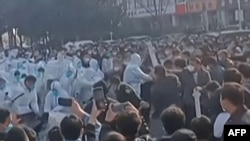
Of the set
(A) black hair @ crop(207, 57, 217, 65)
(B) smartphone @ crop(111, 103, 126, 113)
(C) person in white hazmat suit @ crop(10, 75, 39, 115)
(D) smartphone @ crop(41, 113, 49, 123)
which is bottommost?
(D) smartphone @ crop(41, 113, 49, 123)

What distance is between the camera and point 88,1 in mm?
50688

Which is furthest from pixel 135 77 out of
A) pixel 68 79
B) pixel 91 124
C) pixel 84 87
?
pixel 91 124

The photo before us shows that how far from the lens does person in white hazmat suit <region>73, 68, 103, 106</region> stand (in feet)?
39.9

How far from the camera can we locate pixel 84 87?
1260 centimetres

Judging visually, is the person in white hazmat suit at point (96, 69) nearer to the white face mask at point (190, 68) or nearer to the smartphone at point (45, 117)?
the white face mask at point (190, 68)

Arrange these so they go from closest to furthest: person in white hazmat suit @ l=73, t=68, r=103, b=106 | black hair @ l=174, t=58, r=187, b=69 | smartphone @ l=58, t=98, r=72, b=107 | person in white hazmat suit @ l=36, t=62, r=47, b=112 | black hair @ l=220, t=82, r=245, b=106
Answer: black hair @ l=220, t=82, r=245, b=106, smartphone @ l=58, t=98, r=72, b=107, black hair @ l=174, t=58, r=187, b=69, person in white hazmat suit @ l=36, t=62, r=47, b=112, person in white hazmat suit @ l=73, t=68, r=103, b=106

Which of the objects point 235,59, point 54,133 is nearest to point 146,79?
point 235,59

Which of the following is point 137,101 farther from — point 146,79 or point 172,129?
point 172,129

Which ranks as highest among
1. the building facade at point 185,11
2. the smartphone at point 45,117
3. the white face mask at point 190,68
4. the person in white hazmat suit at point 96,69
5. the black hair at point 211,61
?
the building facade at point 185,11

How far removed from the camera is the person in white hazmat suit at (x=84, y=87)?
12.2 metres

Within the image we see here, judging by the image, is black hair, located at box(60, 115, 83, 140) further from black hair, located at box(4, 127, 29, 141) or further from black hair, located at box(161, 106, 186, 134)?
black hair, located at box(161, 106, 186, 134)

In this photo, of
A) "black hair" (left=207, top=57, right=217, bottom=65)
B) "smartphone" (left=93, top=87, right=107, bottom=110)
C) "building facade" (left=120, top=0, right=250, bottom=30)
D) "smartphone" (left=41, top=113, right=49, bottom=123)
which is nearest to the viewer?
"smartphone" (left=93, top=87, right=107, bottom=110)

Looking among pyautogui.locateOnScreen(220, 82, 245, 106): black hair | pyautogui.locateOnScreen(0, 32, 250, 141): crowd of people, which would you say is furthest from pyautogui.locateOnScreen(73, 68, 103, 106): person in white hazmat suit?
pyautogui.locateOnScreen(220, 82, 245, 106): black hair

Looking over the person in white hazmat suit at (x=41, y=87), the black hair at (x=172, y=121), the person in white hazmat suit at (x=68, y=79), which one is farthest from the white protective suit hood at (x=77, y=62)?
the black hair at (x=172, y=121)
